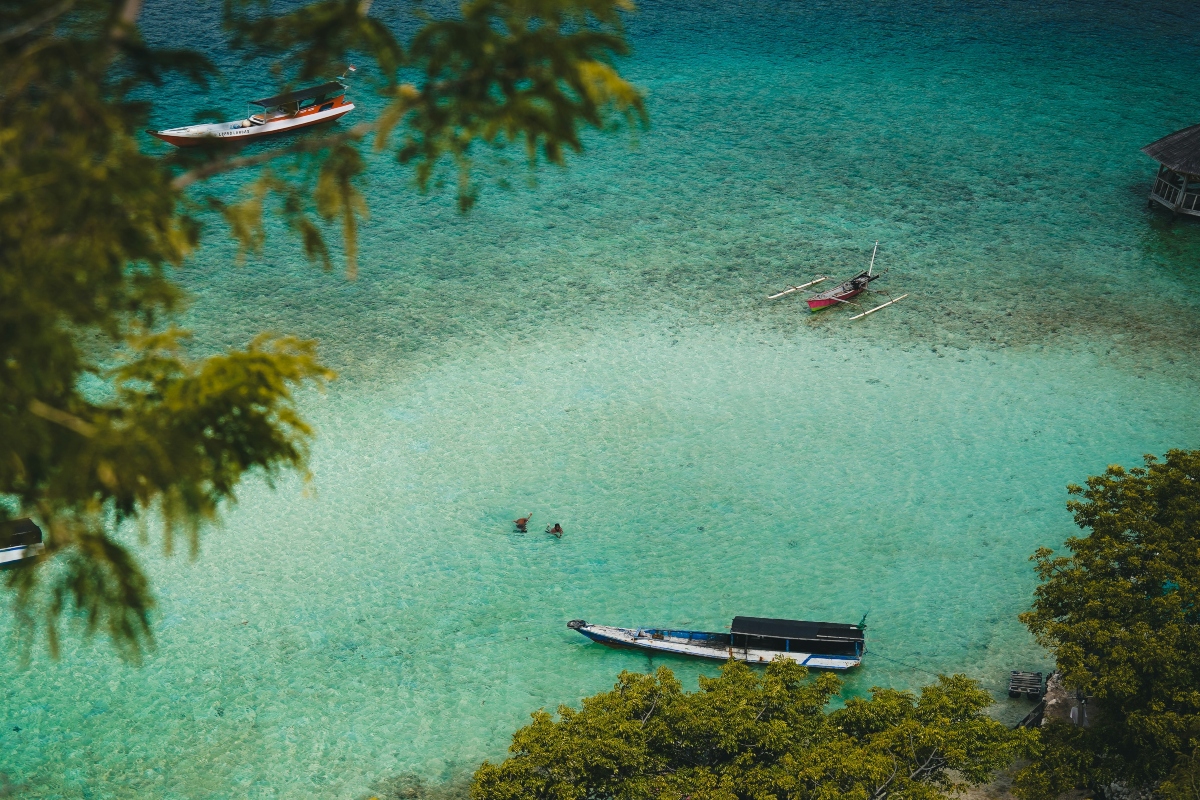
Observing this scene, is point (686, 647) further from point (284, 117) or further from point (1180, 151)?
point (1180, 151)

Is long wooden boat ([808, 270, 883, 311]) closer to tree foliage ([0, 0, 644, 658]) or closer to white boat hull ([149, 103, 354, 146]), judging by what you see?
white boat hull ([149, 103, 354, 146])

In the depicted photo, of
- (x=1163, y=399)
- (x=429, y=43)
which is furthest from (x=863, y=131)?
(x=429, y=43)

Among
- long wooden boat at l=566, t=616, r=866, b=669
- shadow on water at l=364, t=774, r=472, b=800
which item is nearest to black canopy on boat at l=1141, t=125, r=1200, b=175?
long wooden boat at l=566, t=616, r=866, b=669

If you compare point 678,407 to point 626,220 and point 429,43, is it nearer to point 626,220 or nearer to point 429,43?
point 626,220

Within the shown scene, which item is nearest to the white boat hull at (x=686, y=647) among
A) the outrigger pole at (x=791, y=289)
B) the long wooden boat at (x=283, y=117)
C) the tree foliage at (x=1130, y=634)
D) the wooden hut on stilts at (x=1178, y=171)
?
the tree foliage at (x=1130, y=634)

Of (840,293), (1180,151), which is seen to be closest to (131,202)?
(840,293)

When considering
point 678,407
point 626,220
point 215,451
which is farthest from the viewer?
point 626,220

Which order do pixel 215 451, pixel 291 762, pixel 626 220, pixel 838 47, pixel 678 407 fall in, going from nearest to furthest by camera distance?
pixel 215 451 < pixel 291 762 < pixel 678 407 < pixel 626 220 < pixel 838 47

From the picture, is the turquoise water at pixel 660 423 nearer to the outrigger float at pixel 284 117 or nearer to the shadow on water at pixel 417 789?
the shadow on water at pixel 417 789
